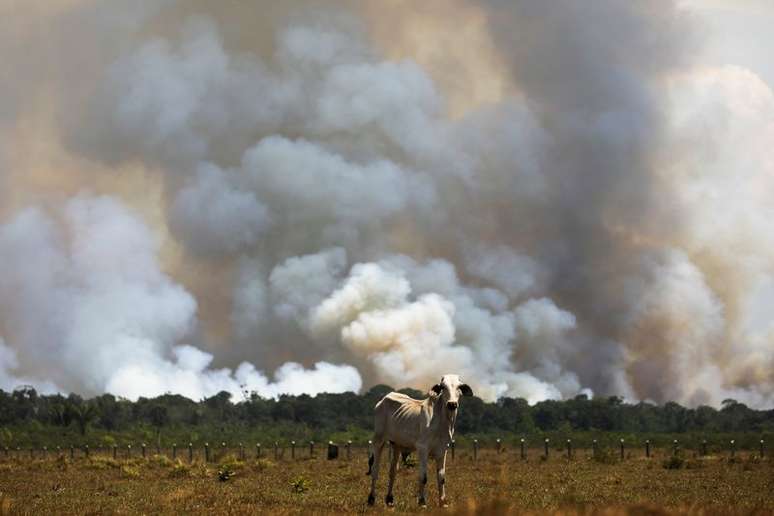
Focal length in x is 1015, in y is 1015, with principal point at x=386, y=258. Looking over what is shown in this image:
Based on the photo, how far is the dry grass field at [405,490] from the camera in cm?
2688

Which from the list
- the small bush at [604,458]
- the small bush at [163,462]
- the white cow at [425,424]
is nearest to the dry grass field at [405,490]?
the small bush at [604,458]

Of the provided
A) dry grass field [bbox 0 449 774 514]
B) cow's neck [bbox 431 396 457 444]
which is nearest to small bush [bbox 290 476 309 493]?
dry grass field [bbox 0 449 774 514]

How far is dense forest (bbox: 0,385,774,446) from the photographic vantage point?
457 ft

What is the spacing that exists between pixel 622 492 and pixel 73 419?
115 meters

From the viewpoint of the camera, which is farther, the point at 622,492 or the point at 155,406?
the point at 155,406

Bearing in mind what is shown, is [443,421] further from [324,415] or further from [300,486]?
[324,415]

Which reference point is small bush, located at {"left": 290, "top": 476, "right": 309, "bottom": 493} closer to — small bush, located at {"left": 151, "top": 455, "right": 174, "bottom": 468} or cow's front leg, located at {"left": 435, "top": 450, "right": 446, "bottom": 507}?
cow's front leg, located at {"left": 435, "top": 450, "right": 446, "bottom": 507}

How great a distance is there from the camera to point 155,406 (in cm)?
16312

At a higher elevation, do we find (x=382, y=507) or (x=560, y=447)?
(x=560, y=447)

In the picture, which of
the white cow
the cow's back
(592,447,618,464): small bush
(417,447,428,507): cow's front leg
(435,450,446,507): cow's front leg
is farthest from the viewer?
Result: (592,447,618,464): small bush

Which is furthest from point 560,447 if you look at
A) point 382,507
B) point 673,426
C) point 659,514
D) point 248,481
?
point 673,426

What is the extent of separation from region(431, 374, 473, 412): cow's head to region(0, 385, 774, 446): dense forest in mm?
102711

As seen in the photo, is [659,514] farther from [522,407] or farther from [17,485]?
[522,407]

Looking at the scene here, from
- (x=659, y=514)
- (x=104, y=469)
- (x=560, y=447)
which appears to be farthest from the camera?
(x=560, y=447)
